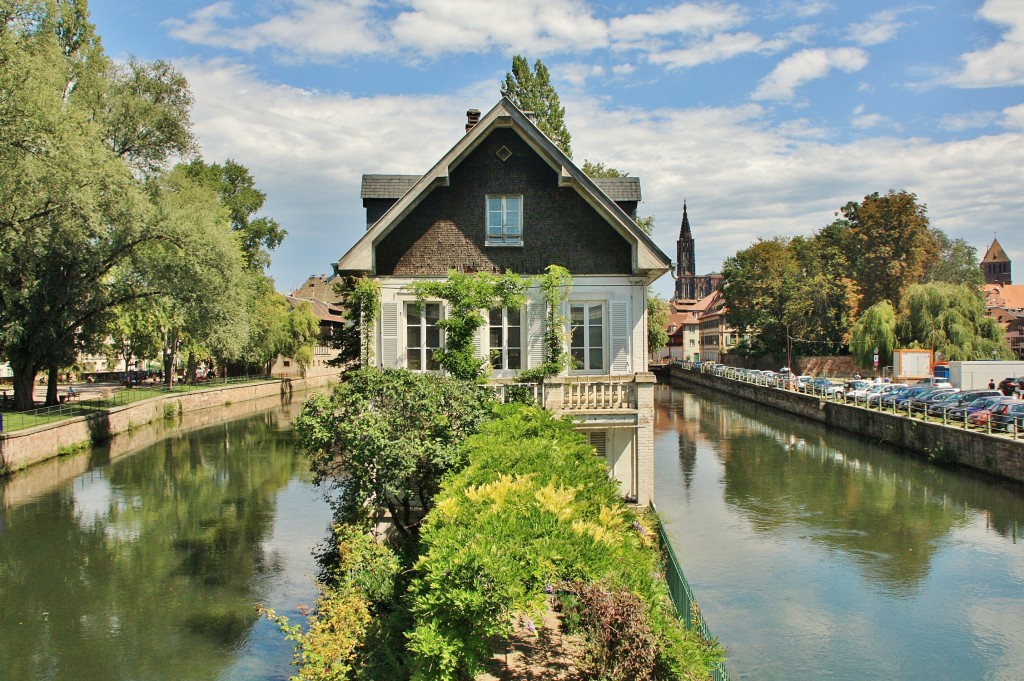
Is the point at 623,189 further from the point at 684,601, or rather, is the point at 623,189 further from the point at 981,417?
the point at 981,417

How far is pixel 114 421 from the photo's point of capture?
1473 inches

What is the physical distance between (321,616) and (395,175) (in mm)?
11569

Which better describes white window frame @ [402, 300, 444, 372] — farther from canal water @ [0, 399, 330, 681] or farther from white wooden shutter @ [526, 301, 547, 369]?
canal water @ [0, 399, 330, 681]

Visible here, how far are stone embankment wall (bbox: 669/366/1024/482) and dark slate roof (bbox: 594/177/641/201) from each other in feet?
50.5

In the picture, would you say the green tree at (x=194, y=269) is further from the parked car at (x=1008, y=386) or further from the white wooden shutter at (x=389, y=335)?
the parked car at (x=1008, y=386)

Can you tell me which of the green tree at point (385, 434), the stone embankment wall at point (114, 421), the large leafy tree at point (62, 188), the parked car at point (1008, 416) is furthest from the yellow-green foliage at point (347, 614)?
the parked car at point (1008, 416)

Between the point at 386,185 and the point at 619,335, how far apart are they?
22.1ft

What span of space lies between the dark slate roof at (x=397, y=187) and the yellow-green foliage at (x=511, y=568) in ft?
40.1

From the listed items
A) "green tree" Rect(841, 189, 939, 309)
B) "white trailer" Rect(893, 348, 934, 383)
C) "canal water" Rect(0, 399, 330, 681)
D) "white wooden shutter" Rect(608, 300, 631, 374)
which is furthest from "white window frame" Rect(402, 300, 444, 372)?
"green tree" Rect(841, 189, 939, 309)

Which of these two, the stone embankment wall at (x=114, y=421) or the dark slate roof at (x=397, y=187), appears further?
the stone embankment wall at (x=114, y=421)

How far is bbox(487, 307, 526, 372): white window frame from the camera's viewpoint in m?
17.7

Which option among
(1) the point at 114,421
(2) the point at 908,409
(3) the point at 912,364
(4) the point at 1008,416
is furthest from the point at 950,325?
(1) the point at 114,421

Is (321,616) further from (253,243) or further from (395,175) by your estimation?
(253,243)

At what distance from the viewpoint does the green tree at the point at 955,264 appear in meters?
76.6
